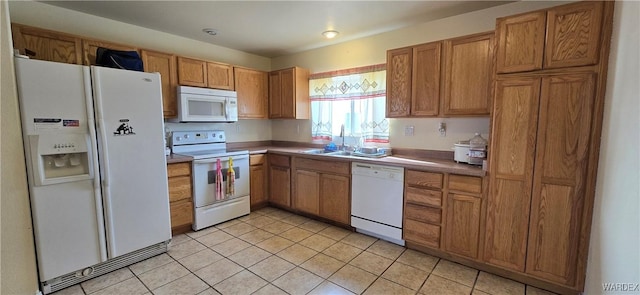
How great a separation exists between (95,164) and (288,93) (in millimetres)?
2431

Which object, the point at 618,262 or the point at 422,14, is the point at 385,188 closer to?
the point at 618,262

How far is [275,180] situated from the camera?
146 inches

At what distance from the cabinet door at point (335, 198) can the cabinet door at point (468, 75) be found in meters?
1.33

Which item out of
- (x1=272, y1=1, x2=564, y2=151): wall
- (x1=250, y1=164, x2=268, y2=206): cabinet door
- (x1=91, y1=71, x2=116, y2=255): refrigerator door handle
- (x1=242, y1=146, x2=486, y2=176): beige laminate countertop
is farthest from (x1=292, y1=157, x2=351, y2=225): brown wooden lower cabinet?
(x1=91, y1=71, x2=116, y2=255): refrigerator door handle

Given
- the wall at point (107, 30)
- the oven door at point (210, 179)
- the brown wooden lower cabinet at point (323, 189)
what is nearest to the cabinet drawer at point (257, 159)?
the oven door at point (210, 179)

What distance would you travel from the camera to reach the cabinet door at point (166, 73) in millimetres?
2852

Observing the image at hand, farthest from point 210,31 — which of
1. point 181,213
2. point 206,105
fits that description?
point 181,213

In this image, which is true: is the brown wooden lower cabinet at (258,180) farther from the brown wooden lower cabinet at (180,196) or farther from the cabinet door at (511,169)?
the cabinet door at (511,169)

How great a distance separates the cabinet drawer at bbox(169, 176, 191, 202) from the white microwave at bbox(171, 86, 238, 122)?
2.30 ft

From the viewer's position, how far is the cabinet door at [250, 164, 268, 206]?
11.8 ft

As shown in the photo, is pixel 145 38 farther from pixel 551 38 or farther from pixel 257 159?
pixel 551 38

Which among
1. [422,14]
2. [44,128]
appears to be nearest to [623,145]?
[422,14]

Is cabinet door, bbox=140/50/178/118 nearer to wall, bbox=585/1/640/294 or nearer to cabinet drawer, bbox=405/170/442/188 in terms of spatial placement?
cabinet drawer, bbox=405/170/442/188

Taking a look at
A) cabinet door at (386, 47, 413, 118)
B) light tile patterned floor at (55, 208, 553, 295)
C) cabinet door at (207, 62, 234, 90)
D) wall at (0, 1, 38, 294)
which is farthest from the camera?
cabinet door at (207, 62, 234, 90)
